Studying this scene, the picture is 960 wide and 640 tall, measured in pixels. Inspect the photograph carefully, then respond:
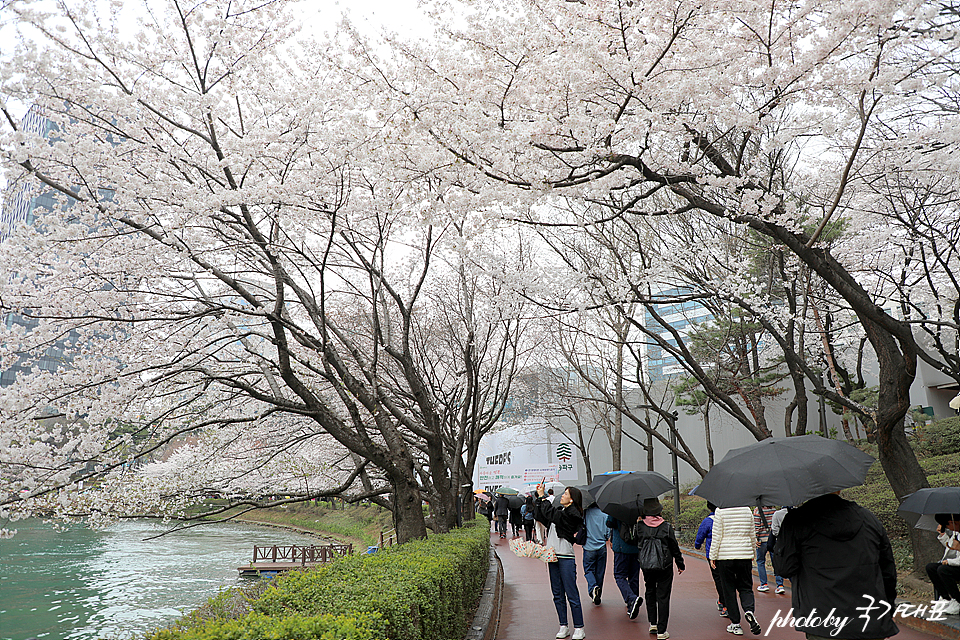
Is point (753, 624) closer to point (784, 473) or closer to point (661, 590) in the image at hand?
point (661, 590)

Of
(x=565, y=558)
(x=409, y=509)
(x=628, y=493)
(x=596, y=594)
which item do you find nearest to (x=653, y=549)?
(x=565, y=558)

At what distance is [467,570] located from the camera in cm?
688

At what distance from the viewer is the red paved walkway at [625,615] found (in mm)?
6508

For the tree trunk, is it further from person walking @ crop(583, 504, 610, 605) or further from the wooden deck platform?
the wooden deck platform

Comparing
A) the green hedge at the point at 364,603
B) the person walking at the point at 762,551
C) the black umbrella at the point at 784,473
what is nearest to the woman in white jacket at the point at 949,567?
the person walking at the point at 762,551

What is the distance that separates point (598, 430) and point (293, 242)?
867 inches

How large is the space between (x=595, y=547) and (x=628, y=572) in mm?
467

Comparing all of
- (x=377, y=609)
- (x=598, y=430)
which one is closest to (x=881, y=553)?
(x=377, y=609)

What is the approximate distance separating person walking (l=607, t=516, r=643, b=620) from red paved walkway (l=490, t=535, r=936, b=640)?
0.57 ft

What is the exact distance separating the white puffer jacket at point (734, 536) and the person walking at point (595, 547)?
140 centimetres

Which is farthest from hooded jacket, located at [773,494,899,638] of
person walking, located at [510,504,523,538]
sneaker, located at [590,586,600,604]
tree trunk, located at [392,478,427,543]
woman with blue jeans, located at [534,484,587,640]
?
person walking, located at [510,504,523,538]

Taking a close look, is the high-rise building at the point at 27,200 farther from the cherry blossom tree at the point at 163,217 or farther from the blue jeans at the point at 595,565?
the blue jeans at the point at 595,565

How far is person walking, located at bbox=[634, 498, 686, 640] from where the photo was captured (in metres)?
6.23

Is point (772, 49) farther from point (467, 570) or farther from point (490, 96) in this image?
point (467, 570)
